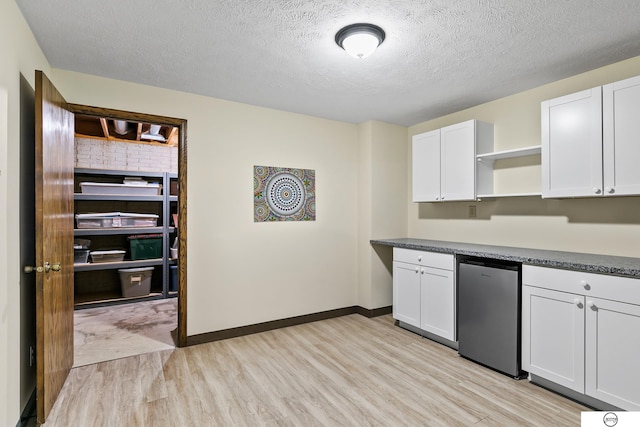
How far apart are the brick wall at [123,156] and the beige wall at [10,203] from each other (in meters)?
3.08

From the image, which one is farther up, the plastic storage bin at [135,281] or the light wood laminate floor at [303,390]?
the plastic storage bin at [135,281]

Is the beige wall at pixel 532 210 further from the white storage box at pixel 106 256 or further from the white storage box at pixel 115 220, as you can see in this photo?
the white storage box at pixel 106 256

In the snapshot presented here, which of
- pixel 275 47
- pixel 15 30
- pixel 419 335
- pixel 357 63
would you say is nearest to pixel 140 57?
pixel 15 30

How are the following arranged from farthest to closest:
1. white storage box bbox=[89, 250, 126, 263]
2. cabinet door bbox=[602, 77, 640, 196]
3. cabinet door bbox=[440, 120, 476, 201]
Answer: white storage box bbox=[89, 250, 126, 263] < cabinet door bbox=[440, 120, 476, 201] < cabinet door bbox=[602, 77, 640, 196]

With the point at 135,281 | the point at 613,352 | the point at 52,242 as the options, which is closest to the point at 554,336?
the point at 613,352

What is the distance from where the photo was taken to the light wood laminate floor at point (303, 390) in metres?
2.12

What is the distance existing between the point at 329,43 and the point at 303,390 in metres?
2.39

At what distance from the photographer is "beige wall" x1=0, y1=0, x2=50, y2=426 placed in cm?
167

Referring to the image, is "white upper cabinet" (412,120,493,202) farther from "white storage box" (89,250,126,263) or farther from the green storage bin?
"white storage box" (89,250,126,263)

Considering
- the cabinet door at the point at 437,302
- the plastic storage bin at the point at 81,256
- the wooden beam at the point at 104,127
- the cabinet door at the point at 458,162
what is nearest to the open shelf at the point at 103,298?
the plastic storage bin at the point at 81,256

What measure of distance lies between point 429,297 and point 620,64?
2366 millimetres

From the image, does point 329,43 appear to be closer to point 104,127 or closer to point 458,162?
point 458,162

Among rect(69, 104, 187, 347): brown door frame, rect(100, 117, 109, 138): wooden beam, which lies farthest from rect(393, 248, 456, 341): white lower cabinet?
rect(100, 117, 109, 138): wooden beam

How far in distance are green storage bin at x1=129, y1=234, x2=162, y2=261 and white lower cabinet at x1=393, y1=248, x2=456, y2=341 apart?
11.4 ft
